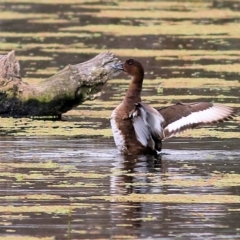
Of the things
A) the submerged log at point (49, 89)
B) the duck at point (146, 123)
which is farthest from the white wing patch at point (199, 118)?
the submerged log at point (49, 89)

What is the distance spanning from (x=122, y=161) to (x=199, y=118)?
3.93ft

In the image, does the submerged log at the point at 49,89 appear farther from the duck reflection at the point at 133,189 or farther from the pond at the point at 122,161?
the duck reflection at the point at 133,189

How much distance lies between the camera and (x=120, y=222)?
28.3ft

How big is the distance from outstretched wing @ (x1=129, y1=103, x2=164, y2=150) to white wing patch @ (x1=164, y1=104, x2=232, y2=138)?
0.13 m

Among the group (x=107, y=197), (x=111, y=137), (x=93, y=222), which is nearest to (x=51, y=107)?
(x=111, y=137)

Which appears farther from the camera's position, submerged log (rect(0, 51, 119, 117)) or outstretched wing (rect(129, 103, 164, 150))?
submerged log (rect(0, 51, 119, 117))

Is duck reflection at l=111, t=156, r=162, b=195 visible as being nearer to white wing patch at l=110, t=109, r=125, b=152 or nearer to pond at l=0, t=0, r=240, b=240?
pond at l=0, t=0, r=240, b=240

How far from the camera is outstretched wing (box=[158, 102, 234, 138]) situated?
12266 mm

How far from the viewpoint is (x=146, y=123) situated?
39.9 feet

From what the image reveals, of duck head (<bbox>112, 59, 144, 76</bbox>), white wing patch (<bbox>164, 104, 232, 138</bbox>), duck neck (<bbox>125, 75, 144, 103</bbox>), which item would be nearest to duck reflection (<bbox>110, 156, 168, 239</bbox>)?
white wing patch (<bbox>164, 104, 232, 138</bbox>)

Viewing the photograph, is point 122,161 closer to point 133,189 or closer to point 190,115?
point 190,115

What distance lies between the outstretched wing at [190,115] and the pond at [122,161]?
258 millimetres

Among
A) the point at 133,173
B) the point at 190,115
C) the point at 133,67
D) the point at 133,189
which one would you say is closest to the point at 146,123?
the point at 190,115

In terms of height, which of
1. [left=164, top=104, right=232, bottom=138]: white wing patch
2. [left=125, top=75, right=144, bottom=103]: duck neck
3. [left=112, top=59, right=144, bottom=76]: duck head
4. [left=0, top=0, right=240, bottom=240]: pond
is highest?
[left=112, top=59, right=144, bottom=76]: duck head
